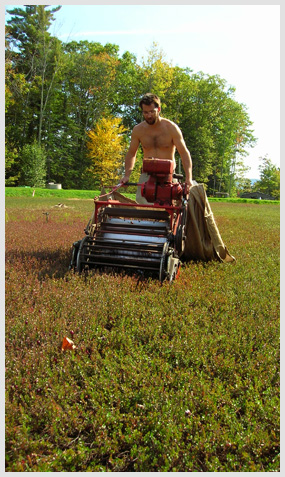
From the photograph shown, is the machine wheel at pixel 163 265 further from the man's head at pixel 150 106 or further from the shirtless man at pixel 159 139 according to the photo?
the man's head at pixel 150 106

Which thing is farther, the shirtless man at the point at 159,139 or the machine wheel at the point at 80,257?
the shirtless man at the point at 159,139

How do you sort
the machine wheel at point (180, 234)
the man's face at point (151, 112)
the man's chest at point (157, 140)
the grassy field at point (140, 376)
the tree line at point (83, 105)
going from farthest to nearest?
the tree line at point (83, 105) → the man's chest at point (157, 140) → the man's face at point (151, 112) → the machine wheel at point (180, 234) → the grassy field at point (140, 376)

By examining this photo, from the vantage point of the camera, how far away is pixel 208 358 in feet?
9.81

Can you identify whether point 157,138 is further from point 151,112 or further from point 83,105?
point 83,105

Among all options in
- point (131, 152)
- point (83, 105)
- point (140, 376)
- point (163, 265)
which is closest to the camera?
point (140, 376)

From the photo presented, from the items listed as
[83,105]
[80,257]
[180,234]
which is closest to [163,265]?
[180,234]

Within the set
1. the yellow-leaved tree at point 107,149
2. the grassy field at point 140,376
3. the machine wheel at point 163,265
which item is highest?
the yellow-leaved tree at point 107,149

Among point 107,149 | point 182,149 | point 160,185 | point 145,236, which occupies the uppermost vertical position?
point 107,149

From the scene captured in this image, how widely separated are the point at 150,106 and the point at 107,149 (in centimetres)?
3490

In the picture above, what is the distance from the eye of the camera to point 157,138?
19.1 feet

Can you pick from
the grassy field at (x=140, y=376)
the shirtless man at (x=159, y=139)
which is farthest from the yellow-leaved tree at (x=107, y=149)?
the grassy field at (x=140, y=376)

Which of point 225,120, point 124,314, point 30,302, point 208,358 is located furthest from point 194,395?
point 225,120

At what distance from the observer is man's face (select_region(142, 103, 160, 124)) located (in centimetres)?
537

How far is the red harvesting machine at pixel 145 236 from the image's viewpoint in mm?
4957
